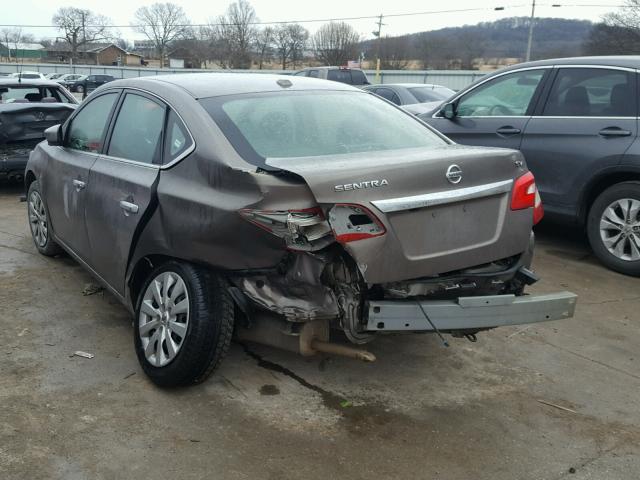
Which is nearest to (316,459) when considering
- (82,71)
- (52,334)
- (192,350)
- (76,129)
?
(192,350)

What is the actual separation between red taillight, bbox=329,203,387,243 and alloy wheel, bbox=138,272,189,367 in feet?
3.06

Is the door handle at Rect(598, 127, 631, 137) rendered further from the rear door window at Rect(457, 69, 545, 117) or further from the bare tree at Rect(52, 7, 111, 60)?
the bare tree at Rect(52, 7, 111, 60)

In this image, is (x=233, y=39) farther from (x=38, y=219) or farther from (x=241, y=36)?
(x=38, y=219)

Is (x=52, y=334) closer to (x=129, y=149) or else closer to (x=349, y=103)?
(x=129, y=149)

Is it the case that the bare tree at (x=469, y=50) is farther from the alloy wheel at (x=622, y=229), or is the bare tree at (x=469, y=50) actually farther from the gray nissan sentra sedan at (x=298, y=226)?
the gray nissan sentra sedan at (x=298, y=226)

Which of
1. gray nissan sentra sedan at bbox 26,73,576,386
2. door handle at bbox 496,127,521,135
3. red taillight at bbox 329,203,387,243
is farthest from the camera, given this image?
door handle at bbox 496,127,521,135

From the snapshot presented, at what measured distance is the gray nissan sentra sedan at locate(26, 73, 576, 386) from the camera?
9.53ft

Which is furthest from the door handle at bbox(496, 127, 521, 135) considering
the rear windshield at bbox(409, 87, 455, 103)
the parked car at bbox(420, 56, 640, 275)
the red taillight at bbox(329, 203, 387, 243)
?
the rear windshield at bbox(409, 87, 455, 103)

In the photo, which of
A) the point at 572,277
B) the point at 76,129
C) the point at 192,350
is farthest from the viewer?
the point at 572,277

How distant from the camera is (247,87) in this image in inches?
151

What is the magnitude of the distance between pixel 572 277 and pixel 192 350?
144 inches

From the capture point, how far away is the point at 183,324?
3.26 metres

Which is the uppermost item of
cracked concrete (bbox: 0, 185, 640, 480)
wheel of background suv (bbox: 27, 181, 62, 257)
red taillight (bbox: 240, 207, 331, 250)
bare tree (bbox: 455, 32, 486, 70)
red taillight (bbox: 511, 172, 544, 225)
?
bare tree (bbox: 455, 32, 486, 70)

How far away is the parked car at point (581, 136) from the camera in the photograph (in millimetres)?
5438
